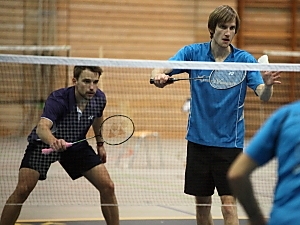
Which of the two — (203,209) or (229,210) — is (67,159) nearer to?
(203,209)

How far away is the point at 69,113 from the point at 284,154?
3105mm

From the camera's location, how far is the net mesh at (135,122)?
22.9ft

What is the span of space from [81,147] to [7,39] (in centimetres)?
924

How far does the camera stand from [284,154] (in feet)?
7.00

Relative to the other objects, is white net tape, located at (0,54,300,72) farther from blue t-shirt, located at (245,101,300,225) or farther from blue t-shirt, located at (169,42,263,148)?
blue t-shirt, located at (245,101,300,225)

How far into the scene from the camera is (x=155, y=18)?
47.5 feet

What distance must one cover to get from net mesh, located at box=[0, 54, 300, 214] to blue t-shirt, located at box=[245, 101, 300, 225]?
255 cm

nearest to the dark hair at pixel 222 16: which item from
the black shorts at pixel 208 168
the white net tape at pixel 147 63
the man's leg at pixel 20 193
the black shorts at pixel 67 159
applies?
the white net tape at pixel 147 63

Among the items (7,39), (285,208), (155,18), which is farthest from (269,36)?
(285,208)

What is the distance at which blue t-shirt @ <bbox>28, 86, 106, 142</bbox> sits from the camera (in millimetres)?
4969

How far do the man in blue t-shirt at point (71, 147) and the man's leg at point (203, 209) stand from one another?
0.67m

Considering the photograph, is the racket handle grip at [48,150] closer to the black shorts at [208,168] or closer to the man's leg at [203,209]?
the black shorts at [208,168]

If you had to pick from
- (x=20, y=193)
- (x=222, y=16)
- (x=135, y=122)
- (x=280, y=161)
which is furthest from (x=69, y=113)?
(x=135, y=122)

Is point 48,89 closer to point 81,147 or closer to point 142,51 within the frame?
point 142,51
